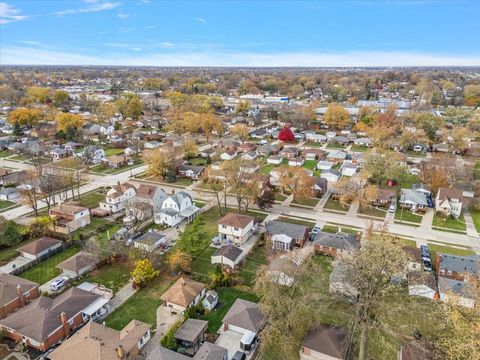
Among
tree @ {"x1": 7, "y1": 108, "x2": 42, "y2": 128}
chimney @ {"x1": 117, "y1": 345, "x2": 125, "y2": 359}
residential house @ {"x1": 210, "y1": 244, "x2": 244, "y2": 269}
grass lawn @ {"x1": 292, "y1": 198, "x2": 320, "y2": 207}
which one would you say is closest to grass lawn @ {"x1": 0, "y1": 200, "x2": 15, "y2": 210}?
residential house @ {"x1": 210, "y1": 244, "x2": 244, "y2": 269}

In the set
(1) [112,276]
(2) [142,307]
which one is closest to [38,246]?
(1) [112,276]

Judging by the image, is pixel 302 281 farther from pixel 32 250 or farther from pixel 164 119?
pixel 164 119

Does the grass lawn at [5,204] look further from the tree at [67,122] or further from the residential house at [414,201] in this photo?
the residential house at [414,201]

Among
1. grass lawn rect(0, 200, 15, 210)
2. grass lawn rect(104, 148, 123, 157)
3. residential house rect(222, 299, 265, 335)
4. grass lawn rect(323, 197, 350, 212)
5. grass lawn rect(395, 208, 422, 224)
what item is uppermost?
grass lawn rect(104, 148, 123, 157)

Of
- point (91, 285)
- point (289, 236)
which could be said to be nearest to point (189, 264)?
point (91, 285)

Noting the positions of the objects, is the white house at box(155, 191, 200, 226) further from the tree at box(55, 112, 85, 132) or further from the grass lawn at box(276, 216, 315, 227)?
the tree at box(55, 112, 85, 132)

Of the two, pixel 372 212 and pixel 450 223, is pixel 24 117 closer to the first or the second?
pixel 372 212
